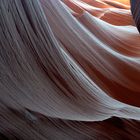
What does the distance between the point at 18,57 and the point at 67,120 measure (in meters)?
0.11

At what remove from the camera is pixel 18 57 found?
1.33ft

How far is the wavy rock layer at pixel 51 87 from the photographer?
40 centimetres

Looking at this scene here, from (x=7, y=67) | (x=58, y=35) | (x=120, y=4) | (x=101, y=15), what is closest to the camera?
(x=7, y=67)

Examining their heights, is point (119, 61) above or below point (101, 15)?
below

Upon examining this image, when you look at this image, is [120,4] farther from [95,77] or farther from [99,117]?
[99,117]

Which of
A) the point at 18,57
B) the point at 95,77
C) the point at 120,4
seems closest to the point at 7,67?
the point at 18,57

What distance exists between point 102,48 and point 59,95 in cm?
27

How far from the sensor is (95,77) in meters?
0.61

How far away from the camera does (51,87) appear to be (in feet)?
1.47

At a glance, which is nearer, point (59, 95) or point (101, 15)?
point (59, 95)

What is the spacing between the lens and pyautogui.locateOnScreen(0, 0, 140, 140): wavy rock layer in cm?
40

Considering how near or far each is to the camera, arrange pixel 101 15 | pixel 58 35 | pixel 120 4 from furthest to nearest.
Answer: pixel 120 4, pixel 101 15, pixel 58 35

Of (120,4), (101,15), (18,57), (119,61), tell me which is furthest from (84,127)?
(120,4)

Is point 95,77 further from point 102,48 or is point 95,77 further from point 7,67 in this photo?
point 7,67
